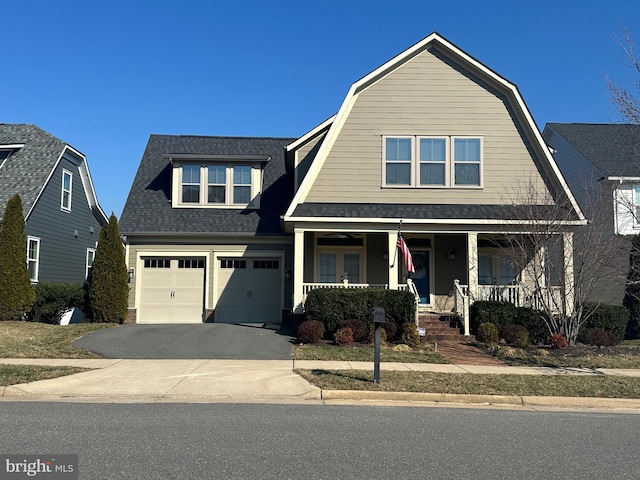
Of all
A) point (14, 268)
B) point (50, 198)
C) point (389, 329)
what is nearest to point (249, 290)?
point (389, 329)

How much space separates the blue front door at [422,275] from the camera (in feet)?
60.1

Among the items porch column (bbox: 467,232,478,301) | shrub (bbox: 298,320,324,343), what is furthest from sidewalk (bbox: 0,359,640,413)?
porch column (bbox: 467,232,478,301)

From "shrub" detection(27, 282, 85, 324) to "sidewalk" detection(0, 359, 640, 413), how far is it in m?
7.35

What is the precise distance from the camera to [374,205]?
16.7m

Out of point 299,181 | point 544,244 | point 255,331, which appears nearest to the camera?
point 544,244

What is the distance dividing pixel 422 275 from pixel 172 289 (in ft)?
29.3

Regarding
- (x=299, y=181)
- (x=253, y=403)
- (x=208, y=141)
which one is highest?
(x=208, y=141)

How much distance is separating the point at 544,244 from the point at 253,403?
10234mm

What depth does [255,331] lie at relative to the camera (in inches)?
636

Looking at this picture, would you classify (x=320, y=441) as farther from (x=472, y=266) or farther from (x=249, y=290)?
(x=249, y=290)

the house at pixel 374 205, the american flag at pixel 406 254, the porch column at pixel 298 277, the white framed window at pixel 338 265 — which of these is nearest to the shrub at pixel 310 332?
the porch column at pixel 298 277

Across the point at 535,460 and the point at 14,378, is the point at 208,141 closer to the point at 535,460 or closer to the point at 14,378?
the point at 14,378

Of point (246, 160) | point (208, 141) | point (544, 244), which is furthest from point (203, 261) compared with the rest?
point (544, 244)

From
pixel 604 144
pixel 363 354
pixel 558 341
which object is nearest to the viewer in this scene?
pixel 363 354
